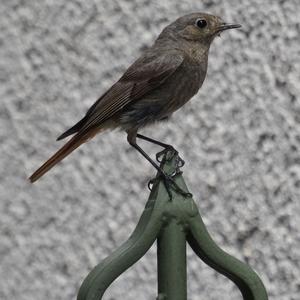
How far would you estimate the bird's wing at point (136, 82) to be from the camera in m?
1.96

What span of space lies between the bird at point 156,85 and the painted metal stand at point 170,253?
24.0 inches

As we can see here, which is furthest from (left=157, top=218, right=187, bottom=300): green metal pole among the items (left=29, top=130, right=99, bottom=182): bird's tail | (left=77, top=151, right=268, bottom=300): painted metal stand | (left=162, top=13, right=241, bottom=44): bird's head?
(left=162, top=13, right=241, bottom=44): bird's head

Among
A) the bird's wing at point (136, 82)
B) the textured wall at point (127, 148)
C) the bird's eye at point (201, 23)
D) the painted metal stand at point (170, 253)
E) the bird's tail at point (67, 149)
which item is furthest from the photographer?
the textured wall at point (127, 148)

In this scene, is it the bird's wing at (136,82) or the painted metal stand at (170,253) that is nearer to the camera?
the painted metal stand at (170,253)

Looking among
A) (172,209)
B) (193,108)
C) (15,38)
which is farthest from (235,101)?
(172,209)

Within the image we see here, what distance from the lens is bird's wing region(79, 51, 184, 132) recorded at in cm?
196

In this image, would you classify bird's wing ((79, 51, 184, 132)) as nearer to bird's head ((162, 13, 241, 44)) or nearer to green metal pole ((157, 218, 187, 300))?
bird's head ((162, 13, 241, 44))

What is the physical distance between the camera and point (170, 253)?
4.23 ft

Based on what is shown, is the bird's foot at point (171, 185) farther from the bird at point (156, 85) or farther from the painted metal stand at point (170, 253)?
the bird at point (156, 85)

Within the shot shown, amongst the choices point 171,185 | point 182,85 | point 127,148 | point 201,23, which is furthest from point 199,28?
point 171,185

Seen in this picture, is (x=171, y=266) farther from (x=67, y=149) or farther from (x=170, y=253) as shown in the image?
(x=67, y=149)

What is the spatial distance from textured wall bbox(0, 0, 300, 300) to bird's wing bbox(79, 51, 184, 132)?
37cm

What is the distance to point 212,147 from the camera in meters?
2.42

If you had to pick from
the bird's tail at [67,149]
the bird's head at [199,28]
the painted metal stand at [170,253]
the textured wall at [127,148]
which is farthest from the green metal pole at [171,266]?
the textured wall at [127,148]
